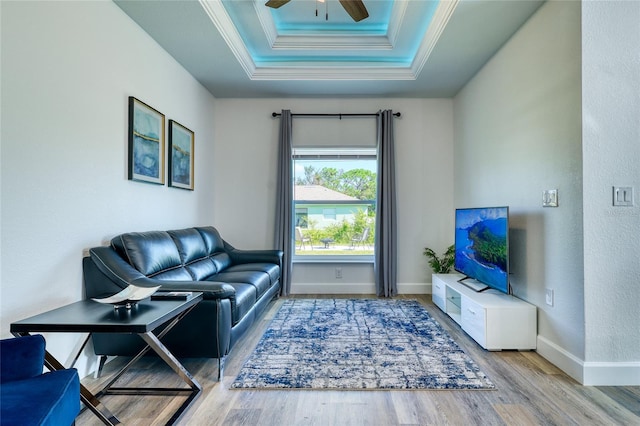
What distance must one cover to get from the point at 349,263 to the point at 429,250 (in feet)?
3.61

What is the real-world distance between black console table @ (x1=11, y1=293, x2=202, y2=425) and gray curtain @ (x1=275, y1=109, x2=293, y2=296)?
2.35 m

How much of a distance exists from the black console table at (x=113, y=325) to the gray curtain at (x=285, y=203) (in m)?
2.35

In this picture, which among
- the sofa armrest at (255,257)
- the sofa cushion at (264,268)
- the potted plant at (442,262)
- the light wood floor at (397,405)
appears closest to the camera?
the light wood floor at (397,405)

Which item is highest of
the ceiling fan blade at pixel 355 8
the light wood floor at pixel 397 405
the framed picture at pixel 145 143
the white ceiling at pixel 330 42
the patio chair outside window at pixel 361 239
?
the white ceiling at pixel 330 42

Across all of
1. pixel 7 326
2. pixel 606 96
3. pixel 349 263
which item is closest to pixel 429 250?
pixel 349 263

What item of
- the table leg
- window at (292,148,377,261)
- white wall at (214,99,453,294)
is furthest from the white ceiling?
the table leg

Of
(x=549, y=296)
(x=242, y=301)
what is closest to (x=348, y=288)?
(x=242, y=301)

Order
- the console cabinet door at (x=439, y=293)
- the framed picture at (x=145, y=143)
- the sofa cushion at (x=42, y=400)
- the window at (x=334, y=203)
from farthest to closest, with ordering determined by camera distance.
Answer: the window at (x=334, y=203)
the console cabinet door at (x=439, y=293)
the framed picture at (x=145, y=143)
the sofa cushion at (x=42, y=400)

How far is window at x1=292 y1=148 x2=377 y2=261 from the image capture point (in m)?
4.64

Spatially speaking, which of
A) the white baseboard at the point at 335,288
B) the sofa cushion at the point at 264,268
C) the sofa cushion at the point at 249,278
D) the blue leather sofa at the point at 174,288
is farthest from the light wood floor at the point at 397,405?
the white baseboard at the point at 335,288

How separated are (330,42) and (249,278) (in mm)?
2670

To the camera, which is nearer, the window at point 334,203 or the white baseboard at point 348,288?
the white baseboard at point 348,288

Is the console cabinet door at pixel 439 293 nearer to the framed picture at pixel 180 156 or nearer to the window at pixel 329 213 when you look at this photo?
the window at pixel 329 213

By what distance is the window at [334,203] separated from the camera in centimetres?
464
